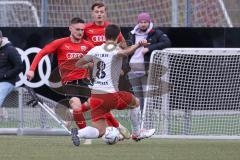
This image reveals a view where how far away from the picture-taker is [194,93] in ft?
49.6

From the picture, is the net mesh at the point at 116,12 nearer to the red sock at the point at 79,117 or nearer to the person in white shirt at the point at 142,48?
the person in white shirt at the point at 142,48

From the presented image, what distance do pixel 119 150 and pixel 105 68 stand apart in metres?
1.25

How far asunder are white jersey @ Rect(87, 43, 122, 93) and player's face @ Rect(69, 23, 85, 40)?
122cm

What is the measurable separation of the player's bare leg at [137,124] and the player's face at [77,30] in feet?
4.70

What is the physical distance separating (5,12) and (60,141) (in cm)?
438

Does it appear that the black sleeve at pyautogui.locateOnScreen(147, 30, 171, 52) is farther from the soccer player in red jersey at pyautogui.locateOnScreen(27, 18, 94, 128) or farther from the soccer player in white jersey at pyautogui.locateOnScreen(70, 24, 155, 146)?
the soccer player in white jersey at pyautogui.locateOnScreen(70, 24, 155, 146)

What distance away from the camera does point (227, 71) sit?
1507 centimetres

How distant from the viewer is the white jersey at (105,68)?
1237 cm

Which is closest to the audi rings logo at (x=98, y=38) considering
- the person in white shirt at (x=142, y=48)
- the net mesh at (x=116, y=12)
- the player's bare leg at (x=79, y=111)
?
the person in white shirt at (x=142, y=48)

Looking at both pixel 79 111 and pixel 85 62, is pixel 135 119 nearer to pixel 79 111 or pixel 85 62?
pixel 79 111

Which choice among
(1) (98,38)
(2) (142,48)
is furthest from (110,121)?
(2) (142,48)

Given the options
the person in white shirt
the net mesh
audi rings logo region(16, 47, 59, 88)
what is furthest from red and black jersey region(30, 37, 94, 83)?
the net mesh

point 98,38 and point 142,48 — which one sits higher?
point 98,38

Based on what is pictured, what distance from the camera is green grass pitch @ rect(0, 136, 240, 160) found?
35.3ft
